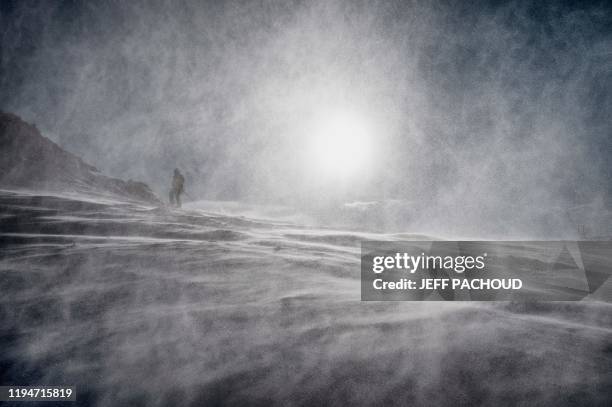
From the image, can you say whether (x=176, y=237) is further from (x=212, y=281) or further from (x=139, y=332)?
(x=139, y=332)

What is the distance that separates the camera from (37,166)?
17.6 metres

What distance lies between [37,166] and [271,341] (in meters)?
23.5

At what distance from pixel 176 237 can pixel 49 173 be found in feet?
54.0

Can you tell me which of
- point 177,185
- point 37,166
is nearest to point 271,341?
point 177,185

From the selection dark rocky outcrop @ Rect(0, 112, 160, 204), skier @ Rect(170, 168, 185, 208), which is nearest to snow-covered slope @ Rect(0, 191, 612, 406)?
skier @ Rect(170, 168, 185, 208)

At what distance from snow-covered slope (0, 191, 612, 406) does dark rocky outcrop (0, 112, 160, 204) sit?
14.3 m

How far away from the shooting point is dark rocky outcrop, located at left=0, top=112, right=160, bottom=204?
14398mm

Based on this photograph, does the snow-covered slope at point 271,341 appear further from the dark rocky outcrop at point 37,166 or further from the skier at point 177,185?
the dark rocky outcrop at point 37,166

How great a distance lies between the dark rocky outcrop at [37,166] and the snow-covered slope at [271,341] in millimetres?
14298

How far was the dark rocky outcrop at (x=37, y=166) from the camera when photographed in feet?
47.2

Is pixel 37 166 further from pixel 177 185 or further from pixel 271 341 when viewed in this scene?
pixel 271 341

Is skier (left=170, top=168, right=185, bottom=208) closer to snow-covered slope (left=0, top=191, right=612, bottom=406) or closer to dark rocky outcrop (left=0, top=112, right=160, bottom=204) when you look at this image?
dark rocky outcrop (left=0, top=112, right=160, bottom=204)

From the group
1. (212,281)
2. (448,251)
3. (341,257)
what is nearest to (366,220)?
(448,251)

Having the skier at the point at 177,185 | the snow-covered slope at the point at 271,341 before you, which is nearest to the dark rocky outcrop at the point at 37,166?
the skier at the point at 177,185
